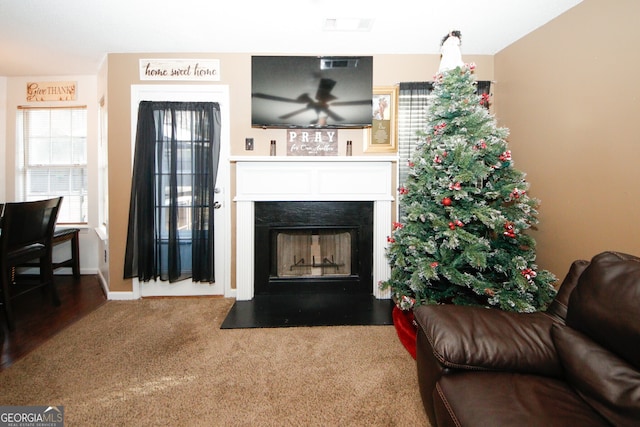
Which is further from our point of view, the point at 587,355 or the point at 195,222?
the point at 195,222

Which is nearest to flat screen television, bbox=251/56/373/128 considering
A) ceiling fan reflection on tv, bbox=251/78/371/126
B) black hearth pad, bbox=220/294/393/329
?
ceiling fan reflection on tv, bbox=251/78/371/126

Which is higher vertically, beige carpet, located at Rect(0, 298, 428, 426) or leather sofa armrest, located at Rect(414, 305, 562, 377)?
leather sofa armrest, located at Rect(414, 305, 562, 377)

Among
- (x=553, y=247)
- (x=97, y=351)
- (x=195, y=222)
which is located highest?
(x=195, y=222)

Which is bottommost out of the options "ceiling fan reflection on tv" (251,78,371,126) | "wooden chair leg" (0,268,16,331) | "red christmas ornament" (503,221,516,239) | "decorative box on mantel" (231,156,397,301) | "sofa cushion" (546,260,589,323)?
"wooden chair leg" (0,268,16,331)

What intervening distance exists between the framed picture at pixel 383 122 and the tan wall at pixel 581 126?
43.5 inches

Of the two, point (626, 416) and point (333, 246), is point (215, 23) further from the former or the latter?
point (626, 416)

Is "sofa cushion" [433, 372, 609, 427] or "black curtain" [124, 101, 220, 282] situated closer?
"sofa cushion" [433, 372, 609, 427]

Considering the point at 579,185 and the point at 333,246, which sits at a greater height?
the point at 579,185

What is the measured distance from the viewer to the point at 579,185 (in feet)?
6.48

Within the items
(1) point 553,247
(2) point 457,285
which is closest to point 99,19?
(2) point 457,285

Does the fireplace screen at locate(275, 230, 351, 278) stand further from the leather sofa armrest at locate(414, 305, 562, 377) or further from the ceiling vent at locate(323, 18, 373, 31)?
the ceiling vent at locate(323, 18, 373, 31)

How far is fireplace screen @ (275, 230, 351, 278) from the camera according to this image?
9.52ft

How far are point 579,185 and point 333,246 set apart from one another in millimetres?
2087

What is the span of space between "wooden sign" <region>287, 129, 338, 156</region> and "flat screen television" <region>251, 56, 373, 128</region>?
0.11 meters
